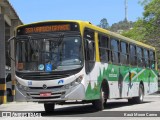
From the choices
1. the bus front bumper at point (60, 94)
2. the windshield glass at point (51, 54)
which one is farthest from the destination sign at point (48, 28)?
the bus front bumper at point (60, 94)

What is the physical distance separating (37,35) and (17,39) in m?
0.83

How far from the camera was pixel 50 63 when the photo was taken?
16250mm

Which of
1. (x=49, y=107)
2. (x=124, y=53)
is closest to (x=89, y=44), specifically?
(x=49, y=107)

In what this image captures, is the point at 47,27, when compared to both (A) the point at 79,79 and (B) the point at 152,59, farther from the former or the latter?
(B) the point at 152,59

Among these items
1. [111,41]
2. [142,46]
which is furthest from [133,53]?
[111,41]

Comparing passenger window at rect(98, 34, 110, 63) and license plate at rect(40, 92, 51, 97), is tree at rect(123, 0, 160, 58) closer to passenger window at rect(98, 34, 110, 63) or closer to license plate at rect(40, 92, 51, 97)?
passenger window at rect(98, 34, 110, 63)

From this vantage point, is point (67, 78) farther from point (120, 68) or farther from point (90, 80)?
point (120, 68)

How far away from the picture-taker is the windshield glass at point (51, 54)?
16172 mm

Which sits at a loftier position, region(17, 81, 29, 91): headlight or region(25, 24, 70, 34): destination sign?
region(25, 24, 70, 34): destination sign

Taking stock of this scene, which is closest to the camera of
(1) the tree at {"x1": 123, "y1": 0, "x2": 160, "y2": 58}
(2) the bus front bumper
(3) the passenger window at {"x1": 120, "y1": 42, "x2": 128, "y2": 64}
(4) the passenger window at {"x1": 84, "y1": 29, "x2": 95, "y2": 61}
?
(2) the bus front bumper

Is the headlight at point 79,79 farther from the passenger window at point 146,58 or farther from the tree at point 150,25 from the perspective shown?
the tree at point 150,25

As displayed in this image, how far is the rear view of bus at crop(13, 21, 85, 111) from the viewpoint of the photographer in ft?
52.6

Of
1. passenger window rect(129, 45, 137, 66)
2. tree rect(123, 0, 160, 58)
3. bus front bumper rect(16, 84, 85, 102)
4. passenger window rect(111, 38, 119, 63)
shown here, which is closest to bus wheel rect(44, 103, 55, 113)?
bus front bumper rect(16, 84, 85, 102)

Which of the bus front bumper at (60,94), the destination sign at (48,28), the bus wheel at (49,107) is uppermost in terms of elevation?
the destination sign at (48,28)
